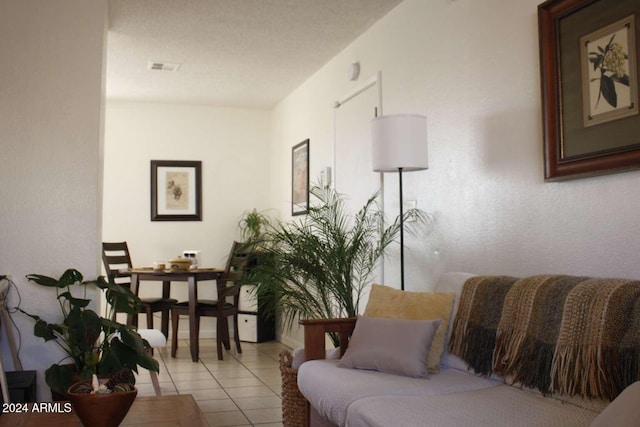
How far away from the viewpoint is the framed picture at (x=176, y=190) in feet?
23.1

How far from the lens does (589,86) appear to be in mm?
2514

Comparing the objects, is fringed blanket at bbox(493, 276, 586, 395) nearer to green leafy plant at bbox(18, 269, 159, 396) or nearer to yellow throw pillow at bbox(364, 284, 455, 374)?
yellow throw pillow at bbox(364, 284, 455, 374)

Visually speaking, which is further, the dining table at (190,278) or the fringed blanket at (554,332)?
the dining table at (190,278)

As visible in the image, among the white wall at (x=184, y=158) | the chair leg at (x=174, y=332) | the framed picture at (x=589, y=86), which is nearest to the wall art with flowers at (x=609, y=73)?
the framed picture at (x=589, y=86)

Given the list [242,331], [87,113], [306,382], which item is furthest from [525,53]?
[242,331]

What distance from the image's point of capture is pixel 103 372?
323 centimetres

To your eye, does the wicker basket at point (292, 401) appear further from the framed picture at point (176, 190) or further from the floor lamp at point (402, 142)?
the framed picture at point (176, 190)

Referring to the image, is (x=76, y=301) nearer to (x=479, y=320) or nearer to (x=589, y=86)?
(x=479, y=320)

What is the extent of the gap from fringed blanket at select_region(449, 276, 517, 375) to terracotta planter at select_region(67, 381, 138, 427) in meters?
1.40

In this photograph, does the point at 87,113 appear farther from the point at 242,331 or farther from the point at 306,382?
the point at 242,331

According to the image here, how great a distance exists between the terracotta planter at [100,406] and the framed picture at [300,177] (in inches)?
156

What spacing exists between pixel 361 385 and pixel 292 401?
851mm

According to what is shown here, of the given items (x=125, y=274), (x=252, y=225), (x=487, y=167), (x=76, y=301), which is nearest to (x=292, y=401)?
(x=76, y=301)

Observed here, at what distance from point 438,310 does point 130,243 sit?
4892 millimetres
